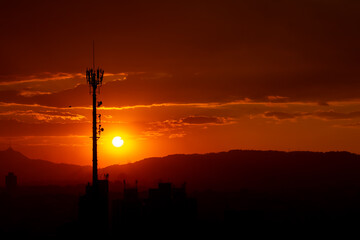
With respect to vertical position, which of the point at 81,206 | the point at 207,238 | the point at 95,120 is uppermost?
the point at 95,120

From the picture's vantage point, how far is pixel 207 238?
500ft

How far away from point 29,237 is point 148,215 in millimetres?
84381

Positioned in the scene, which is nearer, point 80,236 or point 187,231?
point 80,236

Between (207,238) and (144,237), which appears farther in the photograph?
(207,238)

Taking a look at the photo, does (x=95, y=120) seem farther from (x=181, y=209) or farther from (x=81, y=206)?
Result: (x=181, y=209)

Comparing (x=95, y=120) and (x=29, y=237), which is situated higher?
(x=95, y=120)

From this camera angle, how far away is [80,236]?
350 ft

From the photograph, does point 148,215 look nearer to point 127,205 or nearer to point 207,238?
point 127,205

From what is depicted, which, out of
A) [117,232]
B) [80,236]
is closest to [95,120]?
[80,236]

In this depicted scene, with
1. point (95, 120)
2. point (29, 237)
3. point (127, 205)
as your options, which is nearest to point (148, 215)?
point (127, 205)

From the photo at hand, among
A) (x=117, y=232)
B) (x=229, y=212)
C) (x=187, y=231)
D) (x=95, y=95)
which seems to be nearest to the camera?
(x=95, y=95)

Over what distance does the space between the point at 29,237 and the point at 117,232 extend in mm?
84495

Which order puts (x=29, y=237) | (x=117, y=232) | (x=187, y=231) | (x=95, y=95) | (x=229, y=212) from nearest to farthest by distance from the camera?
(x=95, y=95)
(x=117, y=232)
(x=187, y=231)
(x=229, y=212)
(x=29, y=237)

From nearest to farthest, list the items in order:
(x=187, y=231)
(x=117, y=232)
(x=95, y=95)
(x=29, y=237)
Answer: (x=95, y=95), (x=117, y=232), (x=187, y=231), (x=29, y=237)
